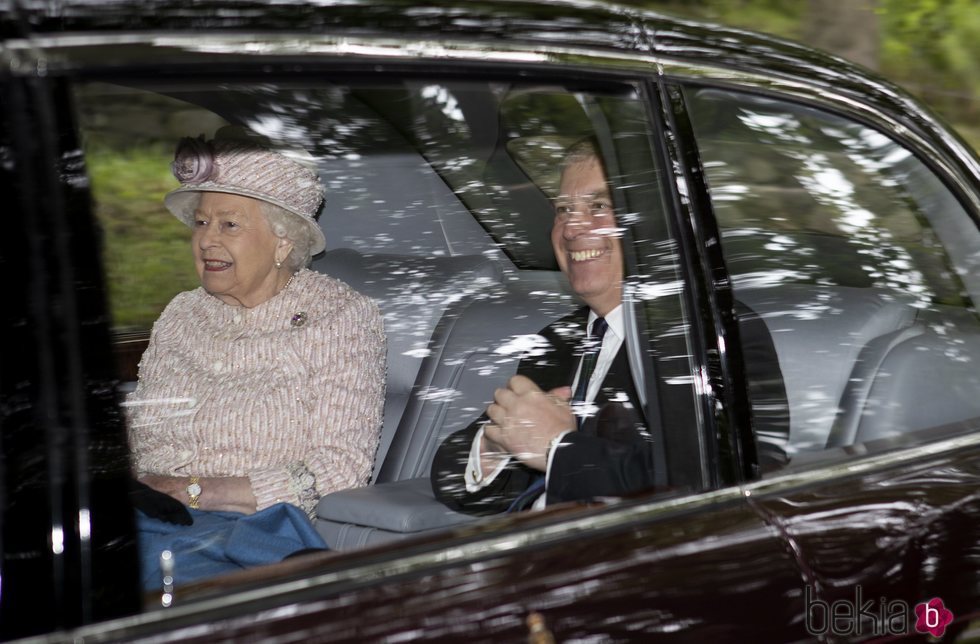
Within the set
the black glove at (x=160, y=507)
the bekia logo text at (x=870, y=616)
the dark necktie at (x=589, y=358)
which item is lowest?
the bekia logo text at (x=870, y=616)

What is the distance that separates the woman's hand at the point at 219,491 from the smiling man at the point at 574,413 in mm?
456

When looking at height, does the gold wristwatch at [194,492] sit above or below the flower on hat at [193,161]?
below

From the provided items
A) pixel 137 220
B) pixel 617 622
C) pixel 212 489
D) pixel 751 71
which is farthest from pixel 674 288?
pixel 212 489

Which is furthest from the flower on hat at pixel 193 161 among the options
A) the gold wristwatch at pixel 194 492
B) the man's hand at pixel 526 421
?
the man's hand at pixel 526 421

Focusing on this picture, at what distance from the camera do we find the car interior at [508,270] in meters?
1.81

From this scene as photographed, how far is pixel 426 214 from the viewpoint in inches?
106

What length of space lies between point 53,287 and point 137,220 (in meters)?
0.43

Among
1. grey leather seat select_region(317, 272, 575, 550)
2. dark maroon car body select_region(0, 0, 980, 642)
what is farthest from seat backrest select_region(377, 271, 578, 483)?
dark maroon car body select_region(0, 0, 980, 642)

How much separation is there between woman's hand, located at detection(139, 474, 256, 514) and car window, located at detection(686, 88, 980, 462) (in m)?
1.06

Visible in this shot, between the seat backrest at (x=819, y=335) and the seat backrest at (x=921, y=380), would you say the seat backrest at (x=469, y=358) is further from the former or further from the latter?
the seat backrest at (x=921, y=380)

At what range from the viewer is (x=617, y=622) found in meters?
1.46

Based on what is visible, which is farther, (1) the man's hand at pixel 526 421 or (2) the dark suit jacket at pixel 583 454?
(1) the man's hand at pixel 526 421

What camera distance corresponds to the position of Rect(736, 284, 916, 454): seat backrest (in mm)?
1852

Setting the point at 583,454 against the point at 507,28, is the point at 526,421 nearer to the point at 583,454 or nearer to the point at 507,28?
the point at 583,454
